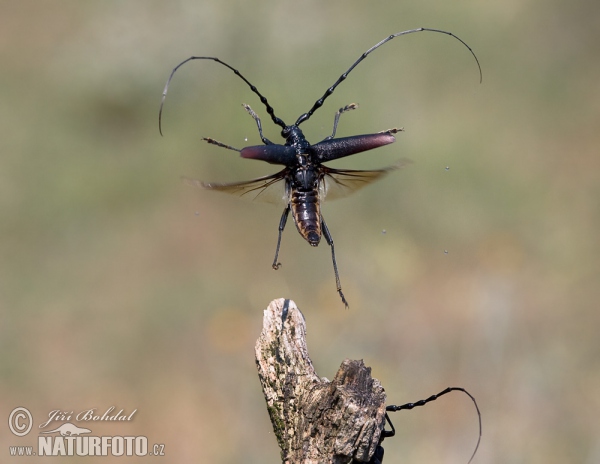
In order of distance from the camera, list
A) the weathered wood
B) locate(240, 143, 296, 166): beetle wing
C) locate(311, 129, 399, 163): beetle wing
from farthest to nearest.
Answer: locate(311, 129, 399, 163): beetle wing, locate(240, 143, 296, 166): beetle wing, the weathered wood

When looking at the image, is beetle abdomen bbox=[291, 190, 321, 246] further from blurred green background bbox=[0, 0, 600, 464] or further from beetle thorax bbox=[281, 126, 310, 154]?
blurred green background bbox=[0, 0, 600, 464]

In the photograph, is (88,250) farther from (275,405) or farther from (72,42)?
(275,405)

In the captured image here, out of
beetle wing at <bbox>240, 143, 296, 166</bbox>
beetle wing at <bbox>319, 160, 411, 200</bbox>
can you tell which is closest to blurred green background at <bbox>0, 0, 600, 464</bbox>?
beetle wing at <bbox>319, 160, 411, 200</bbox>

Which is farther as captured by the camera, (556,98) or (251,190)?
(556,98)

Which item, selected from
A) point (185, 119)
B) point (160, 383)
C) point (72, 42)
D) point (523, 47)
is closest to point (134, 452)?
point (160, 383)
